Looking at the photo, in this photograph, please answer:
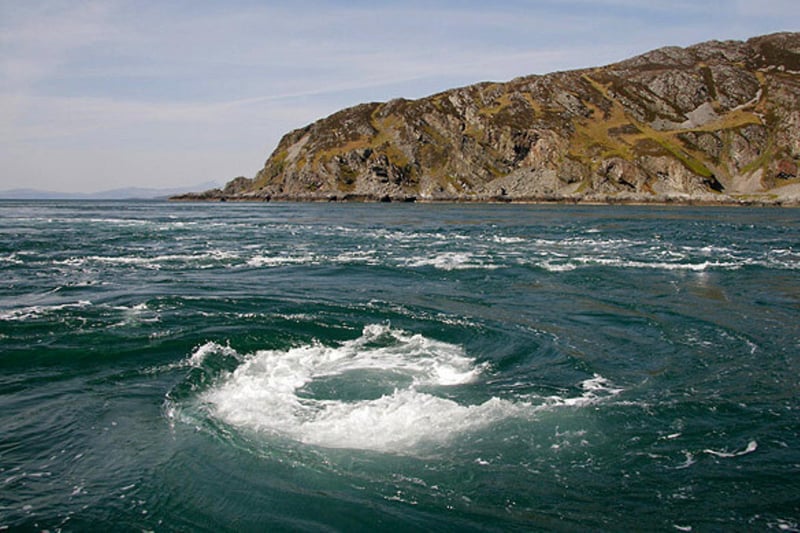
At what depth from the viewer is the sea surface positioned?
9.45 m

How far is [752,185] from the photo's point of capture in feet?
478

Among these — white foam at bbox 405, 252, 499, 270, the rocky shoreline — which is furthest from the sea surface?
the rocky shoreline

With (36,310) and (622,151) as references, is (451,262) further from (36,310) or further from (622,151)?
(622,151)

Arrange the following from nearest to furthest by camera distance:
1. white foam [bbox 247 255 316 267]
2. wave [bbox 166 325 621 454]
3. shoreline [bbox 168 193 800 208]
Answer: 1. wave [bbox 166 325 621 454]
2. white foam [bbox 247 255 316 267]
3. shoreline [bbox 168 193 800 208]

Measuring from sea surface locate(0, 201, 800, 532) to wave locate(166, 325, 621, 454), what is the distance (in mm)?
83

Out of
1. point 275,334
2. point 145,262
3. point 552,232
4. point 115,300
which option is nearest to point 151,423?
point 275,334

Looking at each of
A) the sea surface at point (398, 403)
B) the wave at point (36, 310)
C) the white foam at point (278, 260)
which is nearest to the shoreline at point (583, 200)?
the sea surface at point (398, 403)

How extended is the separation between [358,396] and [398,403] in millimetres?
1225

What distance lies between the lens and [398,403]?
14.0 m

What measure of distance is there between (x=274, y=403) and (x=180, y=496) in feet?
14.4

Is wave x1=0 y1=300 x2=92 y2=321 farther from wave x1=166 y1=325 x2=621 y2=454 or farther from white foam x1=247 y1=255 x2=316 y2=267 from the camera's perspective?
white foam x1=247 y1=255 x2=316 y2=267

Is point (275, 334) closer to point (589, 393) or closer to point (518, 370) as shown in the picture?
point (518, 370)

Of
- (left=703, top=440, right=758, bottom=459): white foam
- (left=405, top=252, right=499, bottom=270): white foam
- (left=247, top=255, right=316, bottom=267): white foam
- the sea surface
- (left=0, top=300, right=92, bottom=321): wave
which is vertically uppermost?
(left=247, top=255, right=316, bottom=267): white foam

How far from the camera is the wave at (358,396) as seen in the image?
1238cm
